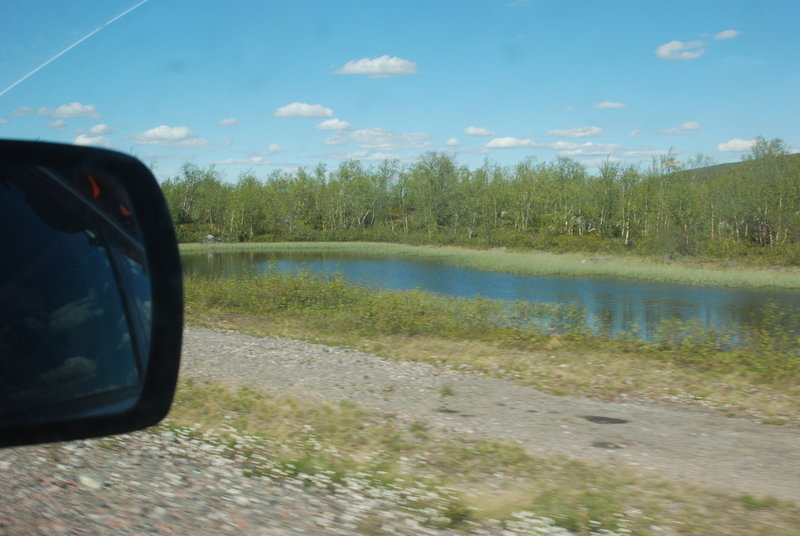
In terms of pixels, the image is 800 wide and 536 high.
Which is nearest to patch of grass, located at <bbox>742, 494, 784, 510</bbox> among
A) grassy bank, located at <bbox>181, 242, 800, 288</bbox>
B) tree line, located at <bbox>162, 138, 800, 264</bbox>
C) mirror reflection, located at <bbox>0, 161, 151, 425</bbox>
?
mirror reflection, located at <bbox>0, 161, 151, 425</bbox>

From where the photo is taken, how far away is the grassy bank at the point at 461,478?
4504 millimetres

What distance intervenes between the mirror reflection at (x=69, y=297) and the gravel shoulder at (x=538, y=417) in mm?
4669

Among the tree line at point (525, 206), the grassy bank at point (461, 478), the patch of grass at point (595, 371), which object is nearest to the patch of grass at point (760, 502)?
the grassy bank at point (461, 478)

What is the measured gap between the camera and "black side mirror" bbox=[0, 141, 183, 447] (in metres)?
1.65

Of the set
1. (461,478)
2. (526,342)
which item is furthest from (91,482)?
(526,342)

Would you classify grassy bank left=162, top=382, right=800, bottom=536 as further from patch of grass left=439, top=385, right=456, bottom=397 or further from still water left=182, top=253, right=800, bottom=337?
still water left=182, top=253, right=800, bottom=337

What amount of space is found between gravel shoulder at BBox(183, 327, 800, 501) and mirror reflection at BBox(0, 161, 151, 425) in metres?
4.67

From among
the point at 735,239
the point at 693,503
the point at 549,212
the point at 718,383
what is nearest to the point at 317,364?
the point at 718,383

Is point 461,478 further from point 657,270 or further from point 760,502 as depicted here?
point 657,270

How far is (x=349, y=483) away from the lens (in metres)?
5.18

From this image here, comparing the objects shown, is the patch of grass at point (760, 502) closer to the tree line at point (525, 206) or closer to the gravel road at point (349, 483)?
the gravel road at point (349, 483)

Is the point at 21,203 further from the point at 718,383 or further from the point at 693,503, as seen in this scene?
the point at 718,383

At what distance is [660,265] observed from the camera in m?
45.3

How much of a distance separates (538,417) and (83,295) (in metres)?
6.60
